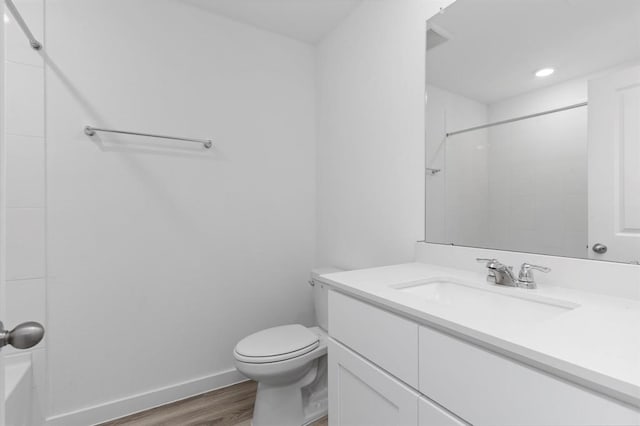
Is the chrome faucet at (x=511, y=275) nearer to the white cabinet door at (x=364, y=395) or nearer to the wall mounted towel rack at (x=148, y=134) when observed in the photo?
the white cabinet door at (x=364, y=395)

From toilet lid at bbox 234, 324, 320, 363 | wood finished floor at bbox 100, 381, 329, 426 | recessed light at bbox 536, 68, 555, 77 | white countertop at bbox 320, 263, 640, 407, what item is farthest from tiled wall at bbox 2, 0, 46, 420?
recessed light at bbox 536, 68, 555, 77

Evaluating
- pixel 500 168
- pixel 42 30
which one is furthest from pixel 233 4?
pixel 500 168

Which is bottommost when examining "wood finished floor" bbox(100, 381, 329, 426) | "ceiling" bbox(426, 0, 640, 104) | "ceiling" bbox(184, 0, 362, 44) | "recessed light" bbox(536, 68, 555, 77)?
"wood finished floor" bbox(100, 381, 329, 426)

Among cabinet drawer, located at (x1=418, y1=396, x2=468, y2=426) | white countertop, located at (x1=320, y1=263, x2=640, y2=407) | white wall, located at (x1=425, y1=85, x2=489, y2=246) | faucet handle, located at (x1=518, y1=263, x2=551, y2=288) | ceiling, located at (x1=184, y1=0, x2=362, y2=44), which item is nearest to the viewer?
white countertop, located at (x1=320, y1=263, x2=640, y2=407)

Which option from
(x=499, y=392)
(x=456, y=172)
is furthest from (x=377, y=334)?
(x=456, y=172)

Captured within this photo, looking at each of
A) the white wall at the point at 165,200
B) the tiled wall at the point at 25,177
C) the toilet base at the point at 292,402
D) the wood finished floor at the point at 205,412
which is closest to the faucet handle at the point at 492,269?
the toilet base at the point at 292,402

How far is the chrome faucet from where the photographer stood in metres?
0.91

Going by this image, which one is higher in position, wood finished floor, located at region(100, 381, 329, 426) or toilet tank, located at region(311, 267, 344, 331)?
toilet tank, located at region(311, 267, 344, 331)

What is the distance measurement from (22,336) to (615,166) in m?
1.45

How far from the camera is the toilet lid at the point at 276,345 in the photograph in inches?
52.6

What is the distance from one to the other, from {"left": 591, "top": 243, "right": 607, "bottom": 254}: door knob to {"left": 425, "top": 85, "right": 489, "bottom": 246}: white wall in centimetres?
31

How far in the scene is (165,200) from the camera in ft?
5.48

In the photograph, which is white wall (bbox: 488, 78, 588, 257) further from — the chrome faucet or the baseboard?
the baseboard

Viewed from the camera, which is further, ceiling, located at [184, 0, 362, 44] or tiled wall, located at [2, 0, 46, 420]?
ceiling, located at [184, 0, 362, 44]
